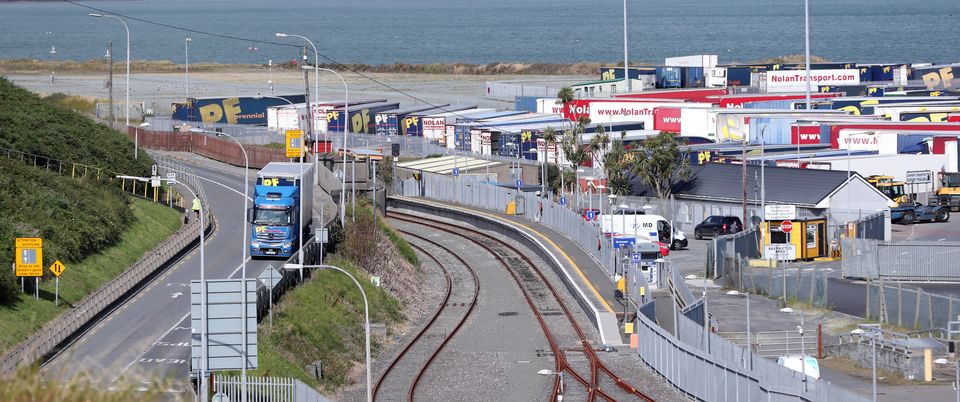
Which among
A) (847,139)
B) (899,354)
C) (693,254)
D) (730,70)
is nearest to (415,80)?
(730,70)

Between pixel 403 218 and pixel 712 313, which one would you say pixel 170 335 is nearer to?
pixel 712 313

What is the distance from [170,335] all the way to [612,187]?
131ft

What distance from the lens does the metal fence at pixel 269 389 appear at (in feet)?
101

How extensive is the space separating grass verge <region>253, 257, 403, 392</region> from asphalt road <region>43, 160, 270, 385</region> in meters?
2.58

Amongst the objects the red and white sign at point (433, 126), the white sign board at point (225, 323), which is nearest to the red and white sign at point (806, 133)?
the red and white sign at point (433, 126)

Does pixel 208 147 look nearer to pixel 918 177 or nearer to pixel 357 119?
pixel 357 119

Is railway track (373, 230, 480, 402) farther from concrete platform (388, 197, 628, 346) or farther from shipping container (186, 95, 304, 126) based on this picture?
shipping container (186, 95, 304, 126)

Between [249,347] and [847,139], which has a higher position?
[847,139]

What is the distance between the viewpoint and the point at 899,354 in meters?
34.9

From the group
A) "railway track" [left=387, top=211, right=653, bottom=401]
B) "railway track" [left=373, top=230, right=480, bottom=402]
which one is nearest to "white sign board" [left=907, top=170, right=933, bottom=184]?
"railway track" [left=387, top=211, right=653, bottom=401]

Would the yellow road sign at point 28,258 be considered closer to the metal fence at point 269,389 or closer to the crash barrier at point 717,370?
the metal fence at point 269,389

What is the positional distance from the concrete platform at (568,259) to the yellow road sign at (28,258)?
717 inches

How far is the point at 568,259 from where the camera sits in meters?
57.5

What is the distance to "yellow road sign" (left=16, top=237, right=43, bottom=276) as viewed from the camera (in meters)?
40.9
